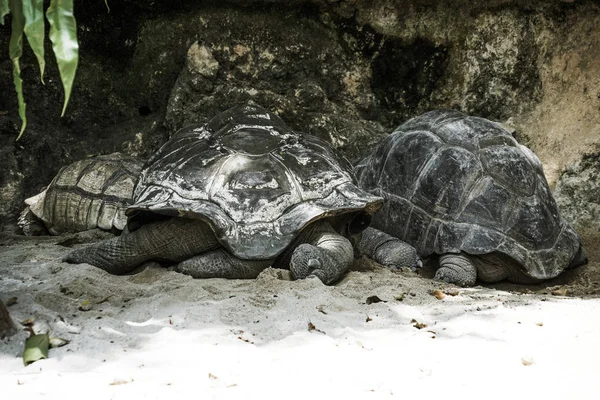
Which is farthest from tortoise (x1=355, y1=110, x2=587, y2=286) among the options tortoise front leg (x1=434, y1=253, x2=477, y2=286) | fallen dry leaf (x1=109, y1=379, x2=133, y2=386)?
fallen dry leaf (x1=109, y1=379, x2=133, y2=386)

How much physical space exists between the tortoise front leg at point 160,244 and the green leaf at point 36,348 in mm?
1637

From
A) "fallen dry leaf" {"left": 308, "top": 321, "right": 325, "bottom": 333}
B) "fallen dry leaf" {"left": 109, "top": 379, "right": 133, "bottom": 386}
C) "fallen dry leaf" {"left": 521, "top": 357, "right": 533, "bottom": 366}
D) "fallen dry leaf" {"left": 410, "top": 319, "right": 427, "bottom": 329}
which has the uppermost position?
"fallen dry leaf" {"left": 521, "top": 357, "right": 533, "bottom": 366}

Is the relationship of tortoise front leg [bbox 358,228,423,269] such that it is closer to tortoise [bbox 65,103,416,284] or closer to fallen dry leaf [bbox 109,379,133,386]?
tortoise [bbox 65,103,416,284]

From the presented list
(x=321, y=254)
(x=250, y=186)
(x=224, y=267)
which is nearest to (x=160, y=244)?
(x=224, y=267)

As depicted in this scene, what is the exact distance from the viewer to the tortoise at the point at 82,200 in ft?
17.8

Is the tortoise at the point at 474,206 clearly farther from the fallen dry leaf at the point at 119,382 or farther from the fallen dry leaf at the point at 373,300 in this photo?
the fallen dry leaf at the point at 119,382

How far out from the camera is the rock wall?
5.61m

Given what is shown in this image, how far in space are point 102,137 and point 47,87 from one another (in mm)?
614

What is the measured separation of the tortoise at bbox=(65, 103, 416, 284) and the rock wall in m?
1.13

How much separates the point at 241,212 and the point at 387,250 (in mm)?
1195

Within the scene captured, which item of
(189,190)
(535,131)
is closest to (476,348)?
(189,190)

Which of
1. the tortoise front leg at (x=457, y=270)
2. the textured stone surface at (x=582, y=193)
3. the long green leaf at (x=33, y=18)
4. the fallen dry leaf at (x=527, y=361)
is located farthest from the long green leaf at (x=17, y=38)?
the textured stone surface at (x=582, y=193)

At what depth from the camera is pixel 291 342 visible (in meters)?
2.82

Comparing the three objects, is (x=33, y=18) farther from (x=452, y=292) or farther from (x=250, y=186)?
(x=452, y=292)
